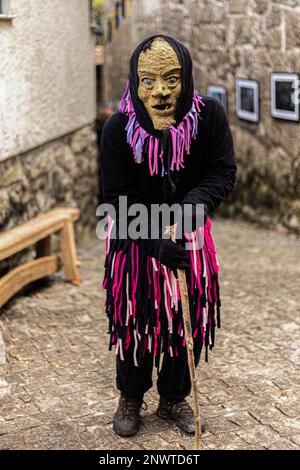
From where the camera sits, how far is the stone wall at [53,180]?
5754 mm

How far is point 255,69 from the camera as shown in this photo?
782cm

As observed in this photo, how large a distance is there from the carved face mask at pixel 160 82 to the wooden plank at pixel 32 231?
220 cm

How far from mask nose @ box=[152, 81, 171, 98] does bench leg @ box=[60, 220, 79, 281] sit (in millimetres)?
3121

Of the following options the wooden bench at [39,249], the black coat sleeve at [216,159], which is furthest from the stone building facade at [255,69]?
the black coat sleeve at [216,159]

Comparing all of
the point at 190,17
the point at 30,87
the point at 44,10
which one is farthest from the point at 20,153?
the point at 190,17

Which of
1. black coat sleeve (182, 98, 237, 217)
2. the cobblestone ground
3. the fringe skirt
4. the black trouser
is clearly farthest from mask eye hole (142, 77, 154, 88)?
the cobblestone ground

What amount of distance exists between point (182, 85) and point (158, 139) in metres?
0.23

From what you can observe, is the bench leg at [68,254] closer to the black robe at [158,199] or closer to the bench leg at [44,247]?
the bench leg at [44,247]

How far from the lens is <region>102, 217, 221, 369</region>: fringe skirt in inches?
123

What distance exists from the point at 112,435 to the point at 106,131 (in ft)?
4.29

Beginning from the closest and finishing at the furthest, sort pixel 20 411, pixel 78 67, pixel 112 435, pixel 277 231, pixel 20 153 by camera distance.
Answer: pixel 112 435, pixel 20 411, pixel 20 153, pixel 78 67, pixel 277 231

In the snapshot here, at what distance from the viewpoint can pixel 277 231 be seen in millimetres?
7695

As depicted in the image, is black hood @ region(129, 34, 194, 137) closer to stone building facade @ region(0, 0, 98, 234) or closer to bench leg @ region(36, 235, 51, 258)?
stone building facade @ region(0, 0, 98, 234)

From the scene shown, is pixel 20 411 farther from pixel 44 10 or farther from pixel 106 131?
pixel 44 10
